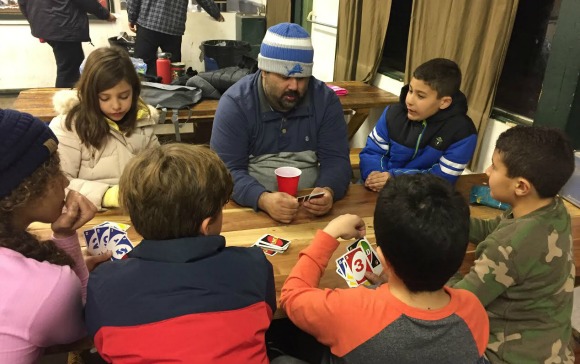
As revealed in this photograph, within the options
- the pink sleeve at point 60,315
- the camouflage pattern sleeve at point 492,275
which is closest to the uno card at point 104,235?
the pink sleeve at point 60,315

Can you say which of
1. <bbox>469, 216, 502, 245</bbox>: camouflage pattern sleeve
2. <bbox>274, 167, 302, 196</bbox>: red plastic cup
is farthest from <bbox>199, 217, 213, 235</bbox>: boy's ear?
<bbox>469, 216, 502, 245</bbox>: camouflage pattern sleeve

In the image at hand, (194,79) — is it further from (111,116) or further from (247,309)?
(247,309)

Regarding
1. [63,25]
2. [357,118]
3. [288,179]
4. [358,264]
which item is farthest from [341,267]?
[63,25]

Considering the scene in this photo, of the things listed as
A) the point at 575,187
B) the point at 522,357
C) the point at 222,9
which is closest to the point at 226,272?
the point at 522,357

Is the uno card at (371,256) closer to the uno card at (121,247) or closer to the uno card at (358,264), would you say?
the uno card at (358,264)

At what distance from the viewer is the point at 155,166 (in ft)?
3.65

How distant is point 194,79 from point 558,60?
2366 mm

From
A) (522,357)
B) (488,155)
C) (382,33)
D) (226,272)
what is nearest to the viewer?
(226,272)

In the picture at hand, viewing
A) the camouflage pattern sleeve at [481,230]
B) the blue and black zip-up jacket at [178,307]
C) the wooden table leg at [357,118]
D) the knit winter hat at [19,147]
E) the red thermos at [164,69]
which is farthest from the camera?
the wooden table leg at [357,118]

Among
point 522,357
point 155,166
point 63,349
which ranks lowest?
point 522,357

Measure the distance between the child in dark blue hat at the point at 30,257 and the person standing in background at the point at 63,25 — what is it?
381 centimetres

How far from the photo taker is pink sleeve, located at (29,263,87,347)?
1049mm

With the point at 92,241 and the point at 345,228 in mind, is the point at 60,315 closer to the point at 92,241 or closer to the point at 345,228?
the point at 92,241

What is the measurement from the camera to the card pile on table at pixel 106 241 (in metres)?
1.47
